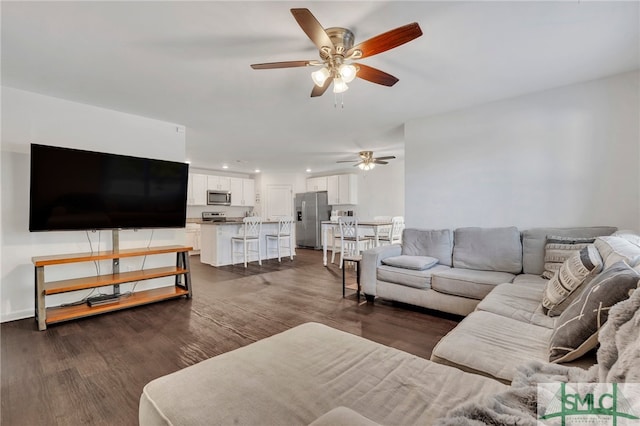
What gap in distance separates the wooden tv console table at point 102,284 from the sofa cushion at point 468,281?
3.08 m

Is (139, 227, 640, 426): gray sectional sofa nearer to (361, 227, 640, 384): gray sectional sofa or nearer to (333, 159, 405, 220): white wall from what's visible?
(361, 227, 640, 384): gray sectional sofa

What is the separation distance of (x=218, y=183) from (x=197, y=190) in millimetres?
675

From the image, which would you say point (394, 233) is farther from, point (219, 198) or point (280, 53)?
point (219, 198)

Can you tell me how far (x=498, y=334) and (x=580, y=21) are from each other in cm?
219

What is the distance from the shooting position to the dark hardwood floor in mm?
1662

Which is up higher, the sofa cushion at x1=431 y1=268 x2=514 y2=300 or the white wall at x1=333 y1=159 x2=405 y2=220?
the white wall at x1=333 y1=159 x2=405 y2=220

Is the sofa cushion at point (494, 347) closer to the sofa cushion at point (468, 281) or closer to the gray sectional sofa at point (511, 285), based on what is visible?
the gray sectional sofa at point (511, 285)

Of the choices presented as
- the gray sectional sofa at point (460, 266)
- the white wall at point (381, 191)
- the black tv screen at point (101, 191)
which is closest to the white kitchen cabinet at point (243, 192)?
the white wall at point (381, 191)

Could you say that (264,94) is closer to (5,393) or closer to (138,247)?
(138,247)

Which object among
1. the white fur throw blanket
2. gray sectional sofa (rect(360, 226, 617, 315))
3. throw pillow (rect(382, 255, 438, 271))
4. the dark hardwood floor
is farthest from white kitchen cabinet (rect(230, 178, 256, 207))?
the white fur throw blanket

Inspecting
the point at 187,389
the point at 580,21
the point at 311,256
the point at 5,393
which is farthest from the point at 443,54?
the point at 311,256

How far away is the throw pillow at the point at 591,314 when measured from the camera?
1120 millimetres

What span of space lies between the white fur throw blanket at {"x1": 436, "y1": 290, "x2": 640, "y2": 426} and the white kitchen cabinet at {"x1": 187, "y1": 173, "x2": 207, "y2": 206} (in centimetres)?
763

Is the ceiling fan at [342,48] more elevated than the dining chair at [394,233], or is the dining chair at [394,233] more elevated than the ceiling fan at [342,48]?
the ceiling fan at [342,48]
